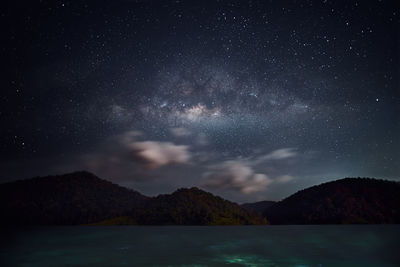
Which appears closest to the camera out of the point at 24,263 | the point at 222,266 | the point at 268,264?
the point at 222,266

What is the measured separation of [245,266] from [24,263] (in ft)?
116

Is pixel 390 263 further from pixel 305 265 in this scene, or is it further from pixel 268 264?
pixel 268 264

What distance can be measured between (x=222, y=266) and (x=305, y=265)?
1236 cm

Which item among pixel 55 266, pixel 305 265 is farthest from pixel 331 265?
pixel 55 266

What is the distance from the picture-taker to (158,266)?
4506 cm

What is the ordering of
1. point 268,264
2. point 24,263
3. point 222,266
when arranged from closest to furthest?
1. point 222,266
2. point 268,264
3. point 24,263

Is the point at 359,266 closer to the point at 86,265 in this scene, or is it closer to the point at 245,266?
the point at 245,266

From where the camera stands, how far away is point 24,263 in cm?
4841

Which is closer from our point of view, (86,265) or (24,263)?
(86,265)

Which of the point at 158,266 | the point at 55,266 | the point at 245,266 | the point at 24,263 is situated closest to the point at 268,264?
the point at 245,266

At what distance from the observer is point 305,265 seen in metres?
43.9

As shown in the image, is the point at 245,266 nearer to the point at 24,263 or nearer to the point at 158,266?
the point at 158,266

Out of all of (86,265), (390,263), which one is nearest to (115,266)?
(86,265)

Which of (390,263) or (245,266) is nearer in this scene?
(245,266)
